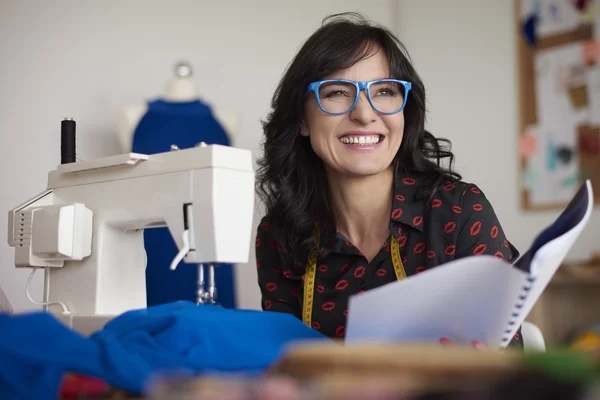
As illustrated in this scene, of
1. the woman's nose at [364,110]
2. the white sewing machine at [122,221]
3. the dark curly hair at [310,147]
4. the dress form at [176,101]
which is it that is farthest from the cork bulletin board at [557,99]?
the white sewing machine at [122,221]

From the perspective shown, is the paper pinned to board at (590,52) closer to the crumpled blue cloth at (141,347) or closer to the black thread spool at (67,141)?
the black thread spool at (67,141)

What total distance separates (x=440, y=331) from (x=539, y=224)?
2.66 metres

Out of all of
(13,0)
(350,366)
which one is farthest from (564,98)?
(350,366)

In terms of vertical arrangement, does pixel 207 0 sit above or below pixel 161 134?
above

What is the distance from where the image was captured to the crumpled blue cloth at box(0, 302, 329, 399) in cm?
73

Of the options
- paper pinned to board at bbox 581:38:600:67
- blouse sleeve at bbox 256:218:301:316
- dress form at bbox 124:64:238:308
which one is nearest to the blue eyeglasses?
blouse sleeve at bbox 256:218:301:316

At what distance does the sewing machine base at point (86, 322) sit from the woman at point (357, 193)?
1.91 ft

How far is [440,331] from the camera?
2.87ft

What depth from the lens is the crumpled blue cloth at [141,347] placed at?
2.40 feet

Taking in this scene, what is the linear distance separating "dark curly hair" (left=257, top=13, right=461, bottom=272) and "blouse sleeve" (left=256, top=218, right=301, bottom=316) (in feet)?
0.14

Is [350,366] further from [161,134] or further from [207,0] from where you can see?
[207,0]

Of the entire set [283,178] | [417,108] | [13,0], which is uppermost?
[13,0]

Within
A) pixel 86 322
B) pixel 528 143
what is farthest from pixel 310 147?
pixel 528 143

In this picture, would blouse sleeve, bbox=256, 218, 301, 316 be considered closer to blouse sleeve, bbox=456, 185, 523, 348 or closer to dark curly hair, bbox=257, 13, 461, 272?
dark curly hair, bbox=257, 13, 461, 272
